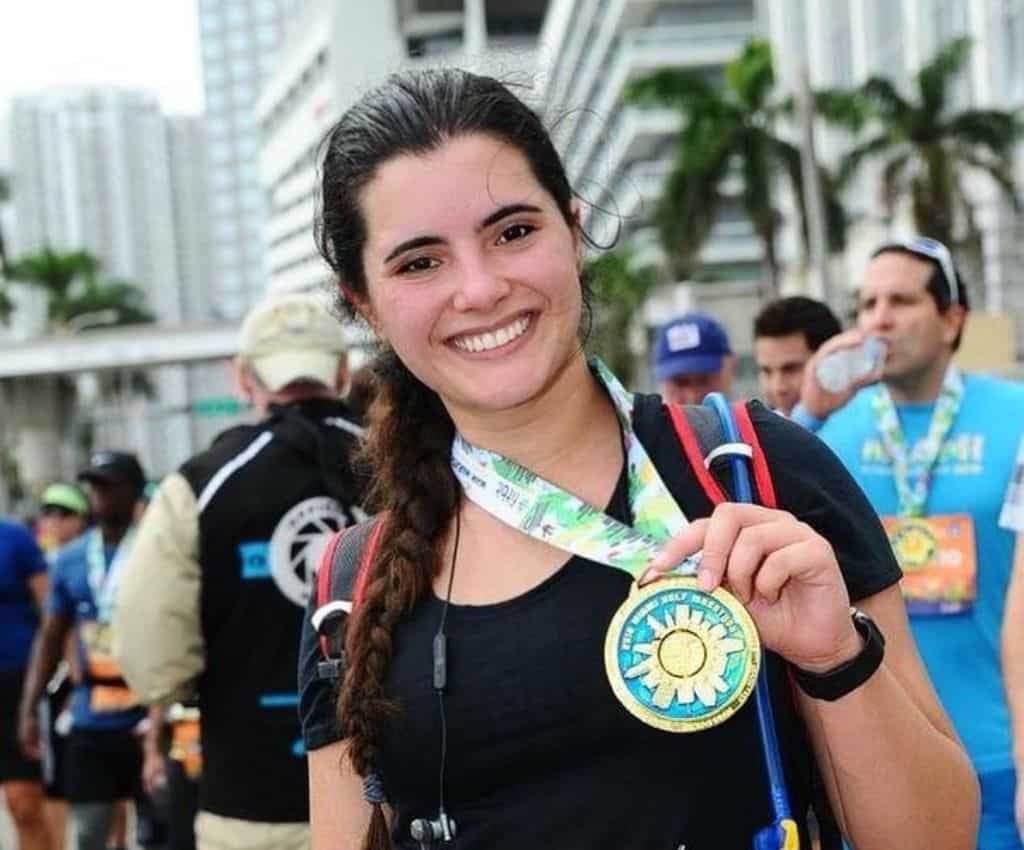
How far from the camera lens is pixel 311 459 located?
4.08 metres

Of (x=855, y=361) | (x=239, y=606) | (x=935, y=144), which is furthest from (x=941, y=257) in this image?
(x=935, y=144)

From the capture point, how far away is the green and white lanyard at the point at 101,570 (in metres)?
6.27

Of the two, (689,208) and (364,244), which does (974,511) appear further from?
(689,208)

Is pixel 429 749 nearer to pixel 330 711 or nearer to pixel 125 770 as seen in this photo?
pixel 330 711

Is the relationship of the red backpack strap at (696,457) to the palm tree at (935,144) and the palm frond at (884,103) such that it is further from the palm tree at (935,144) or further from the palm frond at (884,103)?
the palm frond at (884,103)

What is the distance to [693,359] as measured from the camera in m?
5.72

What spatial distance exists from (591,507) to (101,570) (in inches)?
201

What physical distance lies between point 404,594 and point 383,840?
0.33 m

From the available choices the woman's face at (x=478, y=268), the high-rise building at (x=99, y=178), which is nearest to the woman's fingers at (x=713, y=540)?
the woman's face at (x=478, y=268)

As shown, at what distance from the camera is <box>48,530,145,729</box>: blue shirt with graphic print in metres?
6.39

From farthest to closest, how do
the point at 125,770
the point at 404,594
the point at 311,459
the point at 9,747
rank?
the point at 9,747 → the point at 125,770 → the point at 311,459 → the point at 404,594

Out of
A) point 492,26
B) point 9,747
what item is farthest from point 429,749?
point 492,26

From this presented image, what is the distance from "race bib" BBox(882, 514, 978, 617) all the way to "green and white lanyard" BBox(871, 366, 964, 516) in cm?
8

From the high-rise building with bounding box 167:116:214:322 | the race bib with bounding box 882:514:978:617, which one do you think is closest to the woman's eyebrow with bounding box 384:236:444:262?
the race bib with bounding box 882:514:978:617
